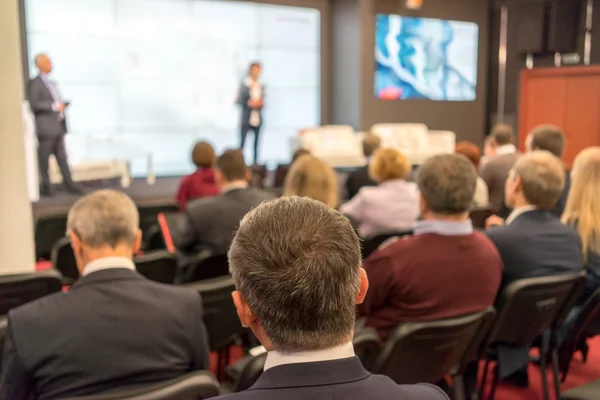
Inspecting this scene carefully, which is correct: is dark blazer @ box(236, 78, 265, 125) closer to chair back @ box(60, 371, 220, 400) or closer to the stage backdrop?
the stage backdrop

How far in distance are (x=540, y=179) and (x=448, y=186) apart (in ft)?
1.83

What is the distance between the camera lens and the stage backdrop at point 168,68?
7.88 metres

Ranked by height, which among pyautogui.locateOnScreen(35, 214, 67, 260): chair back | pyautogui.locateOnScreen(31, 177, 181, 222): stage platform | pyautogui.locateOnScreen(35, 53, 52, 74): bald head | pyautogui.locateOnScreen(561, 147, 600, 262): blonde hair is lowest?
pyautogui.locateOnScreen(31, 177, 181, 222): stage platform

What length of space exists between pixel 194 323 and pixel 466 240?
1077 millimetres

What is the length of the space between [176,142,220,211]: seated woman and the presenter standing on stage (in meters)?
4.28

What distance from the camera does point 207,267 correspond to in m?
3.09

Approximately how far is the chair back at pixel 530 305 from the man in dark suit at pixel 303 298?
154 centimetres

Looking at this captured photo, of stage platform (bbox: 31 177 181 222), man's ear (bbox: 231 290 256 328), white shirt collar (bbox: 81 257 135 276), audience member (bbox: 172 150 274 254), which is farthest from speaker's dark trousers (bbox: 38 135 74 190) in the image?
man's ear (bbox: 231 290 256 328)

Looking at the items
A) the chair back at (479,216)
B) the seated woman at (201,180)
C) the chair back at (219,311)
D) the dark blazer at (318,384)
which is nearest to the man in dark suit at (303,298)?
the dark blazer at (318,384)

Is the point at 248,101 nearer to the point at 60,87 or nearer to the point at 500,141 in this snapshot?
the point at 60,87

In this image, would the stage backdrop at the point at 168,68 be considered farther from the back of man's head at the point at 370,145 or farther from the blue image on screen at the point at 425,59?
the back of man's head at the point at 370,145

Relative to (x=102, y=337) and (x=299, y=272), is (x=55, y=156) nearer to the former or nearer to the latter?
(x=102, y=337)

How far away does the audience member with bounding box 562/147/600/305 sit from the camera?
9.89 feet

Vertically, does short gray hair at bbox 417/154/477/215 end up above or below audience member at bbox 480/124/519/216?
above
